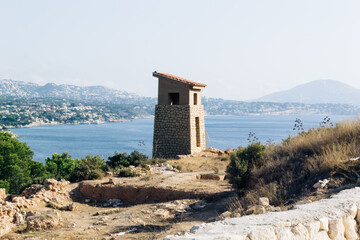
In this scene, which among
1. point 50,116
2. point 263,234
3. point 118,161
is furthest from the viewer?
point 50,116

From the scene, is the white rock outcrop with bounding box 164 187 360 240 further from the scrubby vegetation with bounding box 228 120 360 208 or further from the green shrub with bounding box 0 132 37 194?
the green shrub with bounding box 0 132 37 194

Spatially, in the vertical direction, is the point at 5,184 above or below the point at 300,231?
below

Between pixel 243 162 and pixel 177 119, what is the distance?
1170 cm

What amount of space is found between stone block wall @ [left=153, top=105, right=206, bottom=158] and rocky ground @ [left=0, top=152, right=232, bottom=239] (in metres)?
6.45

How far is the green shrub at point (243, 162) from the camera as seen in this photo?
11.2 metres

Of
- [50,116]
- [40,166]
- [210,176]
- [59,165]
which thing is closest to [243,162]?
[210,176]

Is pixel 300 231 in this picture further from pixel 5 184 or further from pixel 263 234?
pixel 5 184

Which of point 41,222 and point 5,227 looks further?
point 41,222

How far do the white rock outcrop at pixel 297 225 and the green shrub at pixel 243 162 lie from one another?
215 inches

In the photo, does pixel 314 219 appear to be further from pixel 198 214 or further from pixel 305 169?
pixel 198 214

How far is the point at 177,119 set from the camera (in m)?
23.0

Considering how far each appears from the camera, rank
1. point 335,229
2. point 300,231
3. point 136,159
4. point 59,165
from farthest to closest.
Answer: point 59,165 < point 136,159 < point 335,229 < point 300,231

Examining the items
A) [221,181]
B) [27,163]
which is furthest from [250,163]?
[27,163]

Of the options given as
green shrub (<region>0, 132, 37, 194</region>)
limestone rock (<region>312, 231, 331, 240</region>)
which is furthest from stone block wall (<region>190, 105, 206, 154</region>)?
limestone rock (<region>312, 231, 331, 240</region>)
